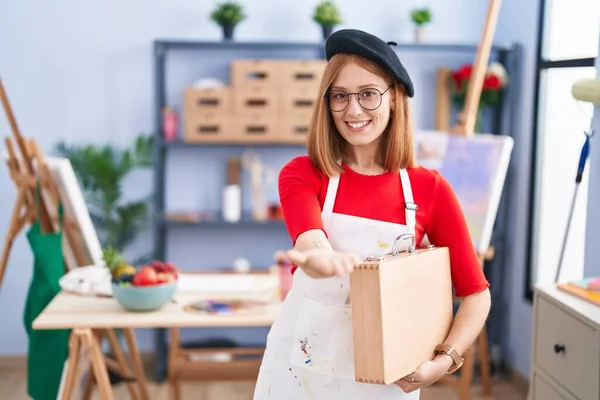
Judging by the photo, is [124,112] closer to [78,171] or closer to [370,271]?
[78,171]

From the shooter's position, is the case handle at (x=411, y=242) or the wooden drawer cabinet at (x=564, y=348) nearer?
the case handle at (x=411, y=242)

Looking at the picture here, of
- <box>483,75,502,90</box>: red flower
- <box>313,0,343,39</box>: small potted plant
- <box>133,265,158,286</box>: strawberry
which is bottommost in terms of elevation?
<box>133,265,158,286</box>: strawberry

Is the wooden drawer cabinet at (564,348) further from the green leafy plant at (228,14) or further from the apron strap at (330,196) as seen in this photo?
the green leafy plant at (228,14)

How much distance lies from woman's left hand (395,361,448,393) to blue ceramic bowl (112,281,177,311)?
1254 mm

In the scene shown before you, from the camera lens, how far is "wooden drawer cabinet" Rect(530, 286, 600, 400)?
2145 mm

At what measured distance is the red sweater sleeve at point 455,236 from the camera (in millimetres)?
1695

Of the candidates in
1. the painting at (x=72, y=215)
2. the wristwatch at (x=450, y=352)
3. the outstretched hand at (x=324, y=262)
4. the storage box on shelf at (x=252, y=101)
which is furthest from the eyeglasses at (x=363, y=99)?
the storage box on shelf at (x=252, y=101)

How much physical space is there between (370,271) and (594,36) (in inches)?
98.9

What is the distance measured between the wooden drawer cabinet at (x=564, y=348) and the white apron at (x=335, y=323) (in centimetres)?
70

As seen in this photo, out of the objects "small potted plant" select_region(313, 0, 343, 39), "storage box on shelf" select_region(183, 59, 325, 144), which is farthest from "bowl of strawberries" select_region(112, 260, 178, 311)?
"small potted plant" select_region(313, 0, 343, 39)

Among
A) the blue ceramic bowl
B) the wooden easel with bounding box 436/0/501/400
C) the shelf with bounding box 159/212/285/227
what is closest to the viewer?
the blue ceramic bowl

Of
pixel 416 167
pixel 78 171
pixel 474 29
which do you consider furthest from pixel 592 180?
pixel 78 171

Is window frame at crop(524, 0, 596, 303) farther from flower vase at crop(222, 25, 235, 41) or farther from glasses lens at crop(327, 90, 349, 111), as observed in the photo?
glasses lens at crop(327, 90, 349, 111)

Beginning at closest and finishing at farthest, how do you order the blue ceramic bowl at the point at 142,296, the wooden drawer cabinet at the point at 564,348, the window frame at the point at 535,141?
the wooden drawer cabinet at the point at 564,348, the blue ceramic bowl at the point at 142,296, the window frame at the point at 535,141
